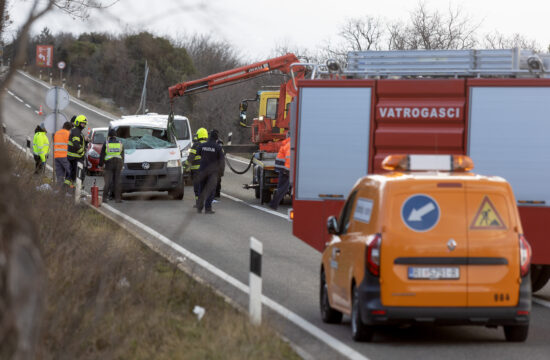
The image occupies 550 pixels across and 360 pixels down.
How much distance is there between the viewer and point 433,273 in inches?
361

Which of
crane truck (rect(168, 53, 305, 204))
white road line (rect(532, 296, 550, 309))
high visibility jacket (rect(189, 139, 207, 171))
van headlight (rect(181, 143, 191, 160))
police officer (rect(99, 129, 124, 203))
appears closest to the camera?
white road line (rect(532, 296, 550, 309))

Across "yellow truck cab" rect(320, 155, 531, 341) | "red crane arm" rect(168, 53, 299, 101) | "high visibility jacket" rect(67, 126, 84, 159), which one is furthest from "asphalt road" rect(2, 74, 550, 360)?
"red crane arm" rect(168, 53, 299, 101)

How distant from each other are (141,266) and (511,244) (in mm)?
3965

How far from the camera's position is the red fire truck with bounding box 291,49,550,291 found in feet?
42.8

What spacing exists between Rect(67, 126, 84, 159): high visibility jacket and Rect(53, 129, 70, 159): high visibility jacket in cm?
12

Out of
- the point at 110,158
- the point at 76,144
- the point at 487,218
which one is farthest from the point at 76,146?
the point at 487,218

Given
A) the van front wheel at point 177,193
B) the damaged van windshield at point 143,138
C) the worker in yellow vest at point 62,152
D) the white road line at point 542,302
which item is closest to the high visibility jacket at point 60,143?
the worker in yellow vest at point 62,152

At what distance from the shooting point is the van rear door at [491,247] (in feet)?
30.1

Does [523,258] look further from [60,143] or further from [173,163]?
[173,163]

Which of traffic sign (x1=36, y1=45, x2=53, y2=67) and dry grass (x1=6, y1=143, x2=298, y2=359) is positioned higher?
traffic sign (x1=36, y1=45, x2=53, y2=67)

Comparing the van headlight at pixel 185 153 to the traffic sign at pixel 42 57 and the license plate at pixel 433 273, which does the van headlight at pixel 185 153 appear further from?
the license plate at pixel 433 273

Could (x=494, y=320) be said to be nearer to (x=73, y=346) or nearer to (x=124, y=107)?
(x=73, y=346)

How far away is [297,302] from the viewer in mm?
12219

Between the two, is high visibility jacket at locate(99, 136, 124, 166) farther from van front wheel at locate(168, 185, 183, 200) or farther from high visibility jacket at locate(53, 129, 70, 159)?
van front wheel at locate(168, 185, 183, 200)
